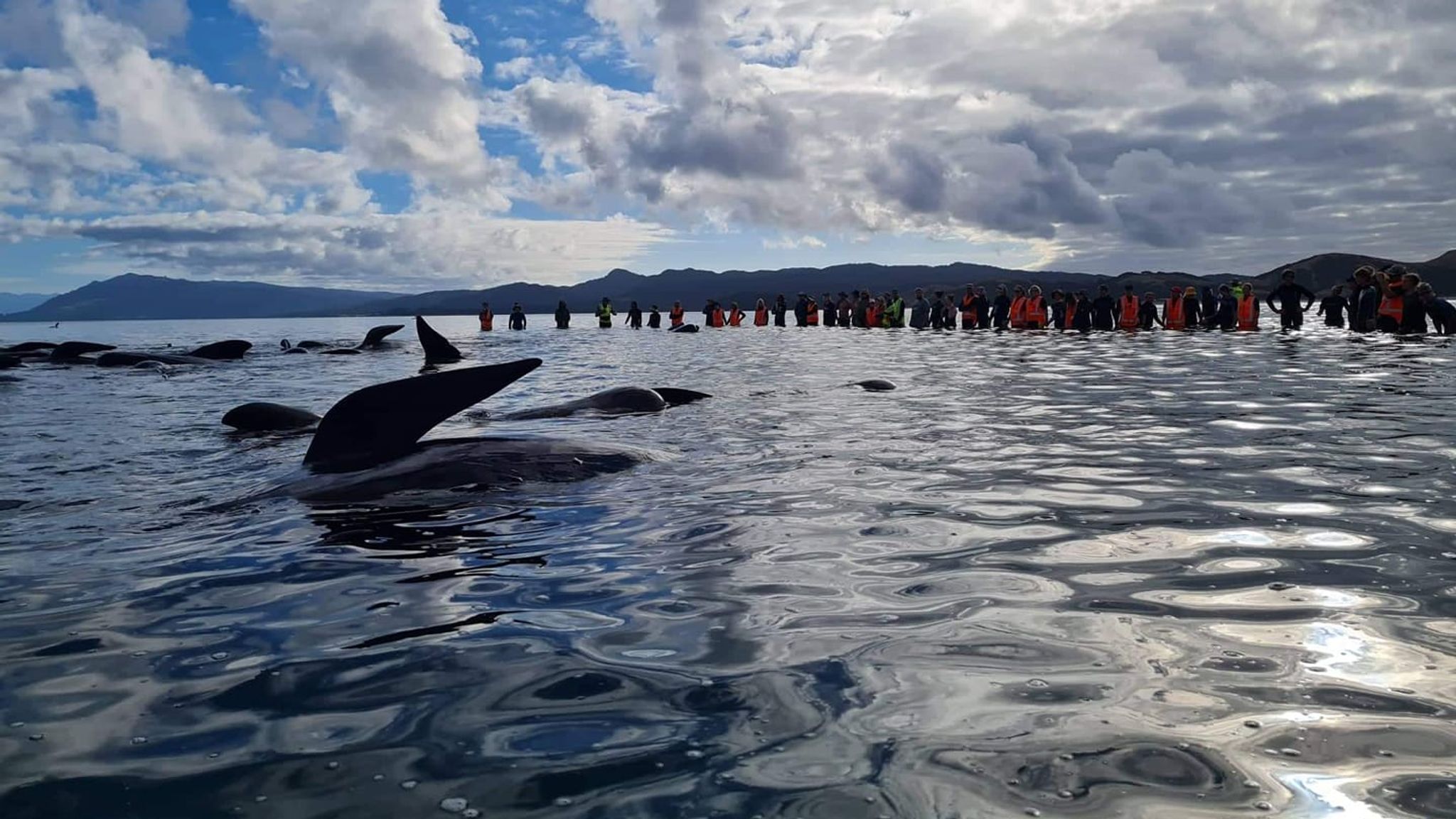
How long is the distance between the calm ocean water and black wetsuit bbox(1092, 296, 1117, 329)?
3125cm

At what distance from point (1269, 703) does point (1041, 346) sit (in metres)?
27.2

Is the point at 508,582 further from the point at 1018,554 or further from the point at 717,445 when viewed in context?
the point at 717,445

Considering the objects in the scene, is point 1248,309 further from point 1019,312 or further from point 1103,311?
point 1019,312

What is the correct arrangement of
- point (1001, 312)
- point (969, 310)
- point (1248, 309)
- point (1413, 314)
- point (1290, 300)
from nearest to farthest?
point (1413, 314), point (1290, 300), point (1248, 309), point (1001, 312), point (969, 310)

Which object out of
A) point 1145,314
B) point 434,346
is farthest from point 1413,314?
point 434,346

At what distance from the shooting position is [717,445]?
10.2 metres

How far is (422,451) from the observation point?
8.10 metres

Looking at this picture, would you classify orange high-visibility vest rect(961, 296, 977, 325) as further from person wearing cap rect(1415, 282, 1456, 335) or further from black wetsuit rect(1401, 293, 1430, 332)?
person wearing cap rect(1415, 282, 1456, 335)

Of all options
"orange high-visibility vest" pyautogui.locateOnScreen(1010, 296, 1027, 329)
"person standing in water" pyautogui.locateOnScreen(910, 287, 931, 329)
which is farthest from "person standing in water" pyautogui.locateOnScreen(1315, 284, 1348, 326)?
"person standing in water" pyautogui.locateOnScreen(910, 287, 931, 329)

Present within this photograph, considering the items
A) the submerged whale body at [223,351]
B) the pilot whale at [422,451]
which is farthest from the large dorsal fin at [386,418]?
the submerged whale body at [223,351]

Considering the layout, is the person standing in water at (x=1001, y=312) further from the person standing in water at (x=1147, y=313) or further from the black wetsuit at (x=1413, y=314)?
the black wetsuit at (x=1413, y=314)

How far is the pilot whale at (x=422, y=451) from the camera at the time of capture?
7.41 m

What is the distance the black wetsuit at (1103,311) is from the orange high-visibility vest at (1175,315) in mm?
2146

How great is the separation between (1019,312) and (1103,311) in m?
4.10
